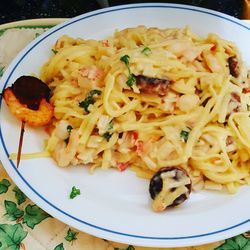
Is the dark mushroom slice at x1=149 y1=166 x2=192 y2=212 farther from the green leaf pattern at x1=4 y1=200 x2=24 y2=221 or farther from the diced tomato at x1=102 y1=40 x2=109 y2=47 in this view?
the diced tomato at x1=102 y1=40 x2=109 y2=47

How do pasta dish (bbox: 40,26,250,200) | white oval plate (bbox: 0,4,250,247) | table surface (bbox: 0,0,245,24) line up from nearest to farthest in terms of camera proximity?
white oval plate (bbox: 0,4,250,247) → pasta dish (bbox: 40,26,250,200) → table surface (bbox: 0,0,245,24)

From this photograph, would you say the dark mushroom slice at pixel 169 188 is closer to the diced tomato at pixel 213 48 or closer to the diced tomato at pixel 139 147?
the diced tomato at pixel 139 147

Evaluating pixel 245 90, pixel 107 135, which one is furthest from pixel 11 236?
pixel 245 90

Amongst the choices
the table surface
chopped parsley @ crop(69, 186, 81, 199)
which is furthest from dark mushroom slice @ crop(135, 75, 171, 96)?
the table surface

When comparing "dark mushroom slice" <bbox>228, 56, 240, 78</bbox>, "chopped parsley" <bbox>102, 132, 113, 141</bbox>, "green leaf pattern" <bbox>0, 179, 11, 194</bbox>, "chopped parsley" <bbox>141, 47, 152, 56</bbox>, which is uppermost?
"chopped parsley" <bbox>141, 47, 152, 56</bbox>

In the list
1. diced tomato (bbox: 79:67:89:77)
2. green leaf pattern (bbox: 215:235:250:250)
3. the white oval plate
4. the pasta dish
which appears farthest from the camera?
diced tomato (bbox: 79:67:89:77)

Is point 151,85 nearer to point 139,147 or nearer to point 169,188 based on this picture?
point 139,147

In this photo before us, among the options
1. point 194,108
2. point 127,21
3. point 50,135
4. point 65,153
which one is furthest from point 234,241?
point 127,21
